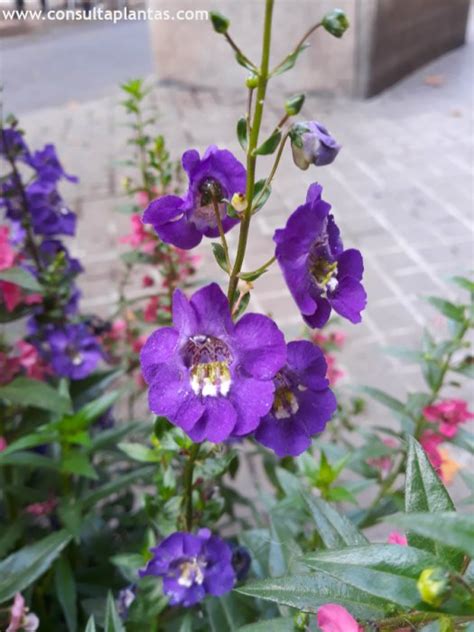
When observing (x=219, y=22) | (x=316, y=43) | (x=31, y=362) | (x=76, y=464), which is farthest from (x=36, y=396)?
(x=316, y=43)

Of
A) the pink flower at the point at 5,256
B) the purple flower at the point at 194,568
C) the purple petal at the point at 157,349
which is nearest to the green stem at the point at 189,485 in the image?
the purple flower at the point at 194,568

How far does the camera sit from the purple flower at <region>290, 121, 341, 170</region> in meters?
0.68

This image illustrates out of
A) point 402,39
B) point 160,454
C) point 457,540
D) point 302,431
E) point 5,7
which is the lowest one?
point 5,7

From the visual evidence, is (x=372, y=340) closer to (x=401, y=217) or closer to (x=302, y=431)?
(x=401, y=217)

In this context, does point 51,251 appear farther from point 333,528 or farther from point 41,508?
point 333,528

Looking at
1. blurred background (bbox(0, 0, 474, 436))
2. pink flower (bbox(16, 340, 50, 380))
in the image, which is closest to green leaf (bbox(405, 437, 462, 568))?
pink flower (bbox(16, 340, 50, 380))

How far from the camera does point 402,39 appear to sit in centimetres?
468

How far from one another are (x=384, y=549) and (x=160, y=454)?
1.65 feet

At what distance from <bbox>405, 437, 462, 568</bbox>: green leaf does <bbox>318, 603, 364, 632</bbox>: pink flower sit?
0.10 meters

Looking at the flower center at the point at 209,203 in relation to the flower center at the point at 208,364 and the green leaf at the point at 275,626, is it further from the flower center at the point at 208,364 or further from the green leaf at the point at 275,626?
the green leaf at the point at 275,626

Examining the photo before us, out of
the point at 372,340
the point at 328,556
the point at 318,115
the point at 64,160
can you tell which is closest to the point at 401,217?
the point at 372,340

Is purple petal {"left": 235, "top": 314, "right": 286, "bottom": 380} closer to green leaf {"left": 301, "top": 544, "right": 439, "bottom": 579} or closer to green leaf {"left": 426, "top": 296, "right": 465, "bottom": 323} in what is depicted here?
green leaf {"left": 301, "top": 544, "right": 439, "bottom": 579}

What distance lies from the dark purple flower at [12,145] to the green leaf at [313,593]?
38.8 inches

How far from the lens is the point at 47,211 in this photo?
4.52 feet
